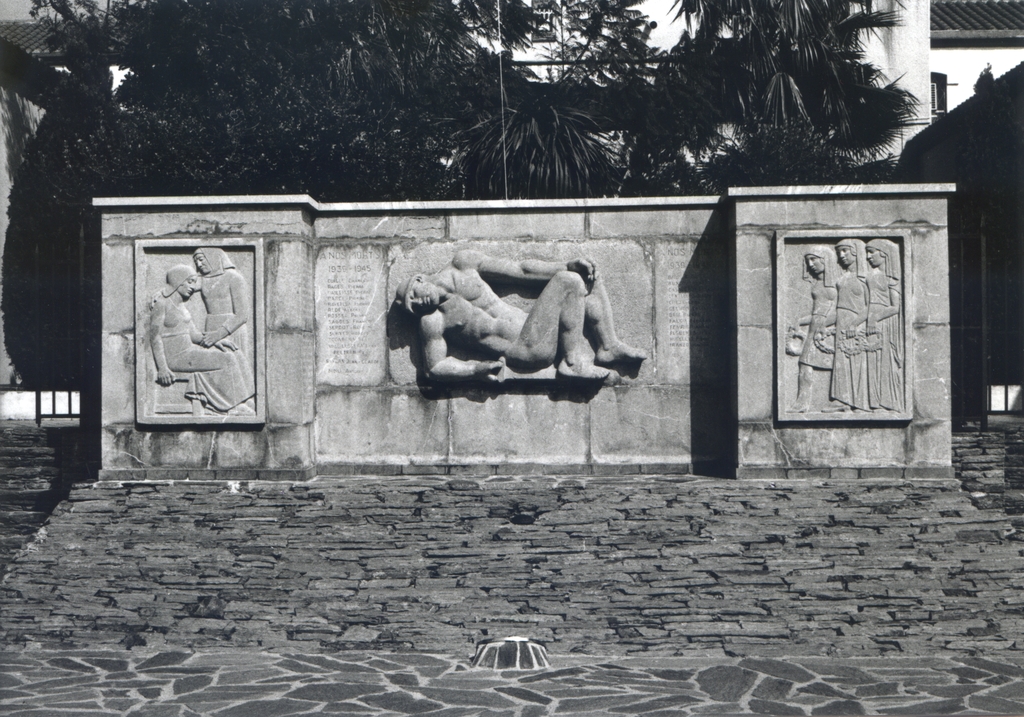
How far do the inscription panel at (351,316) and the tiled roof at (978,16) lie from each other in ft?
50.2

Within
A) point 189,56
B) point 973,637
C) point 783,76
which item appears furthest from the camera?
point 783,76

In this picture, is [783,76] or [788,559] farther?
[783,76]

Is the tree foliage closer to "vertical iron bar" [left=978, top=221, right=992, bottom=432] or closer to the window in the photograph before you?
the window

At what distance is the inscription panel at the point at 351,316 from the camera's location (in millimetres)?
8359

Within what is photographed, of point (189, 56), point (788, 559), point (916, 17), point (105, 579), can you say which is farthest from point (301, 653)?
point (916, 17)

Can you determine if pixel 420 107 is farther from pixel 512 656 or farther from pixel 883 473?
pixel 512 656

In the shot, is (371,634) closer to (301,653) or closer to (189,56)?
(301,653)

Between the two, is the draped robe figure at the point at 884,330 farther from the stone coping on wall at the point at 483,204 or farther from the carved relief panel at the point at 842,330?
the stone coping on wall at the point at 483,204

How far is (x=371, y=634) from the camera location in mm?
7012

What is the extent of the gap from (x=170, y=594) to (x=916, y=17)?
53.2ft

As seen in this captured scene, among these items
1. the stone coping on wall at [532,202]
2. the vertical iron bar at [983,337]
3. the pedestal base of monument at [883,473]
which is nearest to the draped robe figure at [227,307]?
the stone coping on wall at [532,202]

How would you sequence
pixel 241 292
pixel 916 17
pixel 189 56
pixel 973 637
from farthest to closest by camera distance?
pixel 916 17
pixel 189 56
pixel 241 292
pixel 973 637

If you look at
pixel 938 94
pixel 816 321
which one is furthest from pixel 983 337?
pixel 938 94

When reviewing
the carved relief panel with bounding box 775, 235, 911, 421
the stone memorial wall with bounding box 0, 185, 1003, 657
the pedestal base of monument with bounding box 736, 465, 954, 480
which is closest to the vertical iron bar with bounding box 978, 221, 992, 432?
→ the stone memorial wall with bounding box 0, 185, 1003, 657
